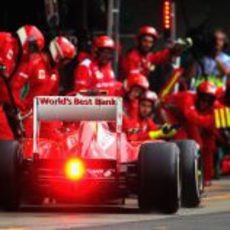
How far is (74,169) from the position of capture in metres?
11.1

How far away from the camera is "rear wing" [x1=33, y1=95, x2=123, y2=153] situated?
11375 mm

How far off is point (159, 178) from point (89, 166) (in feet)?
2.45

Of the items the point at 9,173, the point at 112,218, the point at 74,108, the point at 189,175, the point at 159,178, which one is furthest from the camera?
the point at 189,175

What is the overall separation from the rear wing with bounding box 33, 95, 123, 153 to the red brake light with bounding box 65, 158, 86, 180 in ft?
1.51

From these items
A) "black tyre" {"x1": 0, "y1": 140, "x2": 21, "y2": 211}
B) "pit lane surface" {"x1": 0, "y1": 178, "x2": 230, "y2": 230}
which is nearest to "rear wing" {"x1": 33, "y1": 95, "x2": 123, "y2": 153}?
"black tyre" {"x1": 0, "y1": 140, "x2": 21, "y2": 211}

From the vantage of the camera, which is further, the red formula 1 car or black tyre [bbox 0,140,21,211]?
black tyre [bbox 0,140,21,211]

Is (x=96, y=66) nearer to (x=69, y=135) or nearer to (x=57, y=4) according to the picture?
(x=57, y=4)

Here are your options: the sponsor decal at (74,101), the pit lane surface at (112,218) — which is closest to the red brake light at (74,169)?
the pit lane surface at (112,218)

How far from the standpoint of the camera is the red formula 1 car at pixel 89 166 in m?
11.0

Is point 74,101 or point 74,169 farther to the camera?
point 74,101

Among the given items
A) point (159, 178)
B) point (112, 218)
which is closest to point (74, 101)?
point (159, 178)

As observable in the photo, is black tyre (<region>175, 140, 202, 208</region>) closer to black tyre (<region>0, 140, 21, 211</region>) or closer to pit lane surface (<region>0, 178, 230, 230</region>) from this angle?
pit lane surface (<region>0, 178, 230, 230</region>)

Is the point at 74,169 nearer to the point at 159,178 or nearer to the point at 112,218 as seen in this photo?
the point at 112,218

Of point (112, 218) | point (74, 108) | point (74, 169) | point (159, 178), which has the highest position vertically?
point (74, 108)
